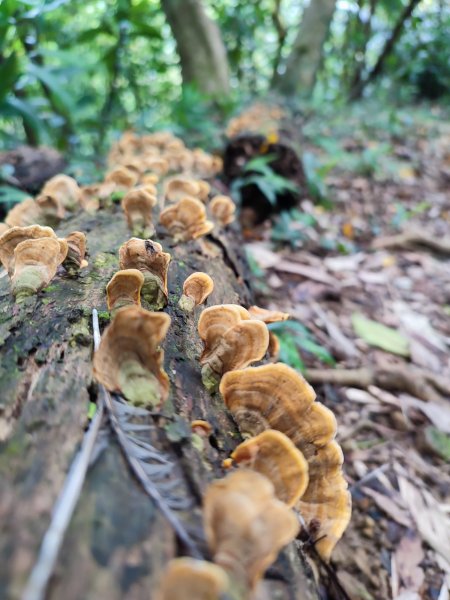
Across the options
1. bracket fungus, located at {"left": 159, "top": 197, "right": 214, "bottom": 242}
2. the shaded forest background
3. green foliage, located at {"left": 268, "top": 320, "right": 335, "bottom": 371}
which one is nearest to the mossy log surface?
bracket fungus, located at {"left": 159, "top": 197, "right": 214, "bottom": 242}

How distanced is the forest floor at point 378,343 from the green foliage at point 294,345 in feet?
0.05

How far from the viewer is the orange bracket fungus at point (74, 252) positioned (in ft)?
7.42

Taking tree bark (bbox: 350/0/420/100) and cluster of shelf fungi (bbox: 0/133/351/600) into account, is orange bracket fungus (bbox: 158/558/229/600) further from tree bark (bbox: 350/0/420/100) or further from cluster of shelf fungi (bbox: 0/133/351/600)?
tree bark (bbox: 350/0/420/100)

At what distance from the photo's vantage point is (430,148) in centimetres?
1161

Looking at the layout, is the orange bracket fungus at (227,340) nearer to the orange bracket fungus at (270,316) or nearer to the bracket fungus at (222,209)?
the orange bracket fungus at (270,316)

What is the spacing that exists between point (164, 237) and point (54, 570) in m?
2.21

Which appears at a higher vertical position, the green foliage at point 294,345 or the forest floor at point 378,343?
the green foliage at point 294,345

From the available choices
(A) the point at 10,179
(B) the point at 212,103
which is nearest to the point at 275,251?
(A) the point at 10,179

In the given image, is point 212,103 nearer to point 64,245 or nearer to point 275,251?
point 275,251

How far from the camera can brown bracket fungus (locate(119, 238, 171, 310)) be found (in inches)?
78.4

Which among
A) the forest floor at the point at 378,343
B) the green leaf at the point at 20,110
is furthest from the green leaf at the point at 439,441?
the green leaf at the point at 20,110

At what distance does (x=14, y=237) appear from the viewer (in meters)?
2.10

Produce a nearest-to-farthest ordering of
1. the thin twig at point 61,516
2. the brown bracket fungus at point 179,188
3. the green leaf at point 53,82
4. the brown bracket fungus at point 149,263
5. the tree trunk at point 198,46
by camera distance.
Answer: the thin twig at point 61,516, the brown bracket fungus at point 149,263, the brown bracket fungus at point 179,188, the green leaf at point 53,82, the tree trunk at point 198,46

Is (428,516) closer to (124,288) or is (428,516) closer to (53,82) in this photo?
(124,288)
